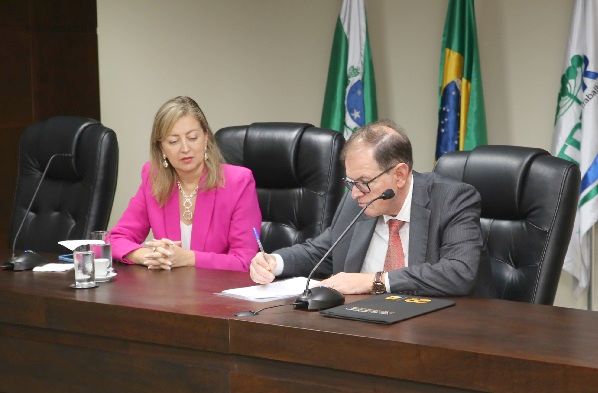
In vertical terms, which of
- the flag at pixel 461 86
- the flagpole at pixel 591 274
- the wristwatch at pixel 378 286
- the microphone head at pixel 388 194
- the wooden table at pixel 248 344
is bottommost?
the flagpole at pixel 591 274

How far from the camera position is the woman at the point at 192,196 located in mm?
3469

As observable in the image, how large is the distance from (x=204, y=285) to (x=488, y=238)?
0.92m

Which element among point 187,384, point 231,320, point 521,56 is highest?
point 521,56

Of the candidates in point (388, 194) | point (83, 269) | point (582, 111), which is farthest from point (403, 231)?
point (582, 111)

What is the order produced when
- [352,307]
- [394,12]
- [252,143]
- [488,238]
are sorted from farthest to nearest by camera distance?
1. [394,12]
2. [252,143]
3. [488,238]
4. [352,307]

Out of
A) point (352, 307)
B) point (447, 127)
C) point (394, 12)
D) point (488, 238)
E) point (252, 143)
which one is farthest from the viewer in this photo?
point (394, 12)

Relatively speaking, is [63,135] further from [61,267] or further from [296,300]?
[296,300]

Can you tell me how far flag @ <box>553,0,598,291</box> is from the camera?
435 cm

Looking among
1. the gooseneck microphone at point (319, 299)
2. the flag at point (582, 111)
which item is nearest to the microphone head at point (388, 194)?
the gooseneck microphone at point (319, 299)

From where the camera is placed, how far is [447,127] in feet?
15.4

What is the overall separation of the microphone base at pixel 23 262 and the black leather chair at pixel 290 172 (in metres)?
0.85

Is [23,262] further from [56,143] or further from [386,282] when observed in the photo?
[386,282]

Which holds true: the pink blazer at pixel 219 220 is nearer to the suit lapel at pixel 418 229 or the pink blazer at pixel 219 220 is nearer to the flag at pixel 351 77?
the suit lapel at pixel 418 229

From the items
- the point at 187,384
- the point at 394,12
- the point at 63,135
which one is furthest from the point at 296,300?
the point at 394,12
